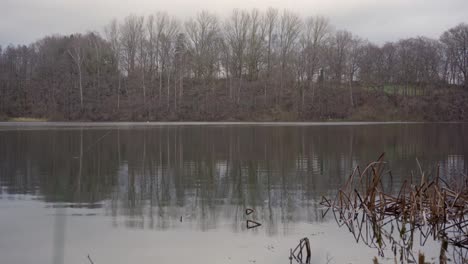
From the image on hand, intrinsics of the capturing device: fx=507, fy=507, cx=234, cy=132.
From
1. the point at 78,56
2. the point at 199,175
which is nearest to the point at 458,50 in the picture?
the point at 78,56

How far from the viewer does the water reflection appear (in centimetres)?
1299

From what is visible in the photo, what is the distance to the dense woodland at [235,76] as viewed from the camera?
69938 millimetres

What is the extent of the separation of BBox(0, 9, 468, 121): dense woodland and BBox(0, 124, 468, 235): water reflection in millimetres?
37142

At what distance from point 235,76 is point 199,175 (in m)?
60.3

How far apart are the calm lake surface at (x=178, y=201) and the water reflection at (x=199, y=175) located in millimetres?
42

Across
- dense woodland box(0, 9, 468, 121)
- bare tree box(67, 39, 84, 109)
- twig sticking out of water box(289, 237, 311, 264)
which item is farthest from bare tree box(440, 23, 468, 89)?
twig sticking out of water box(289, 237, 311, 264)

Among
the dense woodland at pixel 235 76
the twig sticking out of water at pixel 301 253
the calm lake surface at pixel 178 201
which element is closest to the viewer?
the twig sticking out of water at pixel 301 253

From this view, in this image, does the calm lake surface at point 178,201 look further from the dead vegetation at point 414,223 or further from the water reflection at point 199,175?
the dead vegetation at point 414,223

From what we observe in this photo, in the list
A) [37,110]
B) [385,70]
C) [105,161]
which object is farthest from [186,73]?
[105,161]

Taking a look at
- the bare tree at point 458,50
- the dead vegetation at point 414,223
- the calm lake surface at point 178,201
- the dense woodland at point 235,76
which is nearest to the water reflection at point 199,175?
the calm lake surface at point 178,201

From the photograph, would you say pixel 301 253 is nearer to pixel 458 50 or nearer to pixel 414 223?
pixel 414 223

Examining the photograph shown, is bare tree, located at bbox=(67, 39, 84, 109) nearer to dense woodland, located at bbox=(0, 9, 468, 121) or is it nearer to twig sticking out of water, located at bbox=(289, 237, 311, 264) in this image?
dense woodland, located at bbox=(0, 9, 468, 121)

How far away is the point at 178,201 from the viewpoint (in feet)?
46.8

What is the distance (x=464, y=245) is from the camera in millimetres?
9711
